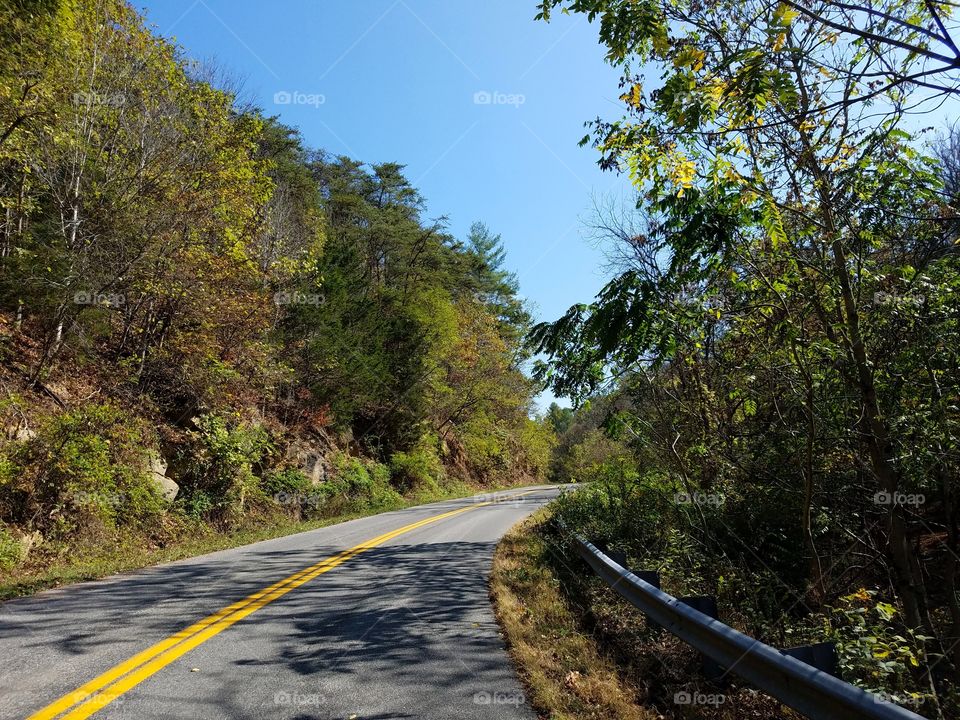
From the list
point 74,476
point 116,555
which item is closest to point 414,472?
point 116,555

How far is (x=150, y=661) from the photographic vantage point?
14.2ft

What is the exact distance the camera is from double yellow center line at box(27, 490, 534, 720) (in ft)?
11.5

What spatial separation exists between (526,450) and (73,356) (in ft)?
135

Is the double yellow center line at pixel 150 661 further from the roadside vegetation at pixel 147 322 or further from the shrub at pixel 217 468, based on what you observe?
the shrub at pixel 217 468

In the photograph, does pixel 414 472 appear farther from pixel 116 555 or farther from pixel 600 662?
pixel 600 662

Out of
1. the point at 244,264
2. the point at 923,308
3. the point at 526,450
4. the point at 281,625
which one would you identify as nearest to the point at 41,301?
the point at 244,264

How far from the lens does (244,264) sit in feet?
49.0

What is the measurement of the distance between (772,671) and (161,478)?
13.7 metres

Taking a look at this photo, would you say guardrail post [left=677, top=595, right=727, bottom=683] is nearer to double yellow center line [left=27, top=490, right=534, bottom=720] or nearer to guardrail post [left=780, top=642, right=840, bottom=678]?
guardrail post [left=780, top=642, right=840, bottom=678]

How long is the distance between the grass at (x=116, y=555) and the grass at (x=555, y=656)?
224 inches

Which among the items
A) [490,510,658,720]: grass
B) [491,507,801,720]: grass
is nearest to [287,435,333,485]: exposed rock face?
[490,510,658,720]: grass

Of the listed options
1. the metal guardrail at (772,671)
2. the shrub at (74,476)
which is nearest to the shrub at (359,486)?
the shrub at (74,476)

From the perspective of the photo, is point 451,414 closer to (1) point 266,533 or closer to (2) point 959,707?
(1) point 266,533

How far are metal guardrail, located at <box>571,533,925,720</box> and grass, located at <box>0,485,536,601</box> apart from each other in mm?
7148
